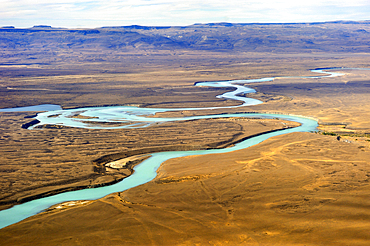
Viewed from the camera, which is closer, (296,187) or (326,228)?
(326,228)

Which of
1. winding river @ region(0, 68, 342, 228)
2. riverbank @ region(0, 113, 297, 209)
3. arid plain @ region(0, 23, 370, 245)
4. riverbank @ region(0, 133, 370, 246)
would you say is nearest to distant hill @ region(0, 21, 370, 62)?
winding river @ region(0, 68, 342, 228)

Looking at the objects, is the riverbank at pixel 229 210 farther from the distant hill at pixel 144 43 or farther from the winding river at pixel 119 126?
the distant hill at pixel 144 43

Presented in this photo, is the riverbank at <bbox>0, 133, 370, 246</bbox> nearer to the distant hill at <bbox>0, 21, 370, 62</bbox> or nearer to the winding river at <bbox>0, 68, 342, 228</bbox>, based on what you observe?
the winding river at <bbox>0, 68, 342, 228</bbox>

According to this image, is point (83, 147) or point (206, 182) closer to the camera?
point (206, 182)

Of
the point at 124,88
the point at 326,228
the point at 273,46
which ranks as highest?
the point at 273,46

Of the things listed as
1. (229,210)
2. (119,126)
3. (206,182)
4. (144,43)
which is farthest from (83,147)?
(144,43)

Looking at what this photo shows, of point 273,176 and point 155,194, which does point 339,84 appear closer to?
point 273,176

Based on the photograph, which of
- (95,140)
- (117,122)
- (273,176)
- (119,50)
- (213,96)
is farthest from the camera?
(119,50)

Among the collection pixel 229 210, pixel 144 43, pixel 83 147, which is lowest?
pixel 229 210

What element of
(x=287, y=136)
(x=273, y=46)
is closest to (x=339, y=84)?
(x=287, y=136)

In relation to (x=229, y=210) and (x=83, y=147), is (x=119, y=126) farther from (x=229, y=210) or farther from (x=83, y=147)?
(x=229, y=210)

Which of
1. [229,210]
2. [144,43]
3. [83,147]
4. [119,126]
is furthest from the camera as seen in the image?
[144,43]
